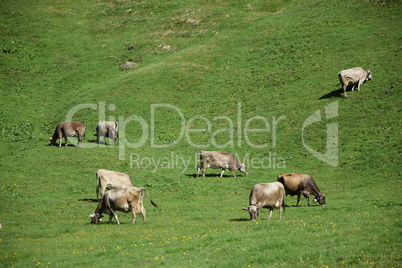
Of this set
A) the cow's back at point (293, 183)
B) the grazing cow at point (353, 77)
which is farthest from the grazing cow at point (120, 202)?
the grazing cow at point (353, 77)

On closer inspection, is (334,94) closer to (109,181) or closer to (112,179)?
(112,179)

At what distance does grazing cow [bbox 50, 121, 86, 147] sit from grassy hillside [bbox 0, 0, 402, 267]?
2.22 meters

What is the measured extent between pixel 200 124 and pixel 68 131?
16.6m

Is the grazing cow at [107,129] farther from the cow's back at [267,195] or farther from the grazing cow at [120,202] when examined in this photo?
the cow's back at [267,195]

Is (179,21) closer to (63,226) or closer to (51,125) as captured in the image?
(51,125)

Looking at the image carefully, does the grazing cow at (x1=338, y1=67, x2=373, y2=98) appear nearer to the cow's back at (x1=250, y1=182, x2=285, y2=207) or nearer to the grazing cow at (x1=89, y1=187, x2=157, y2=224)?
the cow's back at (x1=250, y1=182, x2=285, y2=207)

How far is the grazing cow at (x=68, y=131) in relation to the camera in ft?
151

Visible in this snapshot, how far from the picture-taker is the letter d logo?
39.0 meters

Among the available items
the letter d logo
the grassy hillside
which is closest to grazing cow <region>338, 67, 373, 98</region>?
the grassy hillside

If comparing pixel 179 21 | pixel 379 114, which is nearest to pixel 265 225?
pixel 379 114

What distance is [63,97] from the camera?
65.8m

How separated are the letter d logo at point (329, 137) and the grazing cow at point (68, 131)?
24300 mm

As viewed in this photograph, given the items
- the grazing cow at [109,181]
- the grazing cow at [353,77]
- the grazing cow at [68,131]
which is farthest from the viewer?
the grazing cow at [353,77]

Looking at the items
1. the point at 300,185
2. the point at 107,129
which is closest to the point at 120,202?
the point at 300,185
